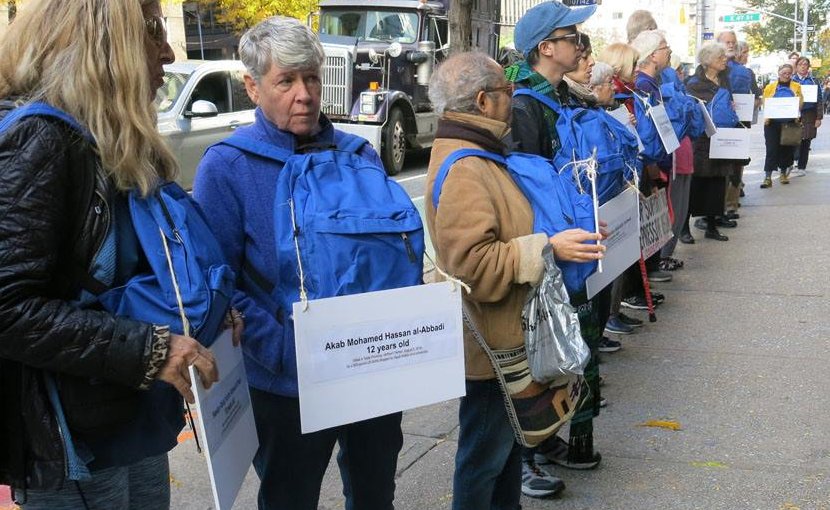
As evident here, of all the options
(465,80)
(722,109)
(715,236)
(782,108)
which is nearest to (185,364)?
(465,80)

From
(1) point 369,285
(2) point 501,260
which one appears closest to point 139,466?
(1) point 369,285

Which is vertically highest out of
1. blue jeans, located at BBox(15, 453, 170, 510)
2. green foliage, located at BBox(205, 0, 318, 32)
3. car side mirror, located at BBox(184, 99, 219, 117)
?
green foliage, located at BBox(205, 0, 318, 32)

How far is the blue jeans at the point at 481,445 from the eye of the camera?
2896mm

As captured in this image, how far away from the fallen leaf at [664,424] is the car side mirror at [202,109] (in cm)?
734

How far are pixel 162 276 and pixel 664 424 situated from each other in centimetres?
320

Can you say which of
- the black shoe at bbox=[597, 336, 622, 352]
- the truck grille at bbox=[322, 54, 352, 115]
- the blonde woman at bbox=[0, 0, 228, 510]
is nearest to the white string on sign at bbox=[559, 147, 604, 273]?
the blonde woman at bbox=[0, 0, 228, 510]

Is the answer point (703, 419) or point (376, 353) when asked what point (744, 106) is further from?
point (376, 353)

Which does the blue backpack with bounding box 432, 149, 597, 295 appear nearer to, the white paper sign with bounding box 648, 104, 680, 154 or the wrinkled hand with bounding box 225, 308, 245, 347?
the wrinkled hand with bounding box 225, 308, 245, 347

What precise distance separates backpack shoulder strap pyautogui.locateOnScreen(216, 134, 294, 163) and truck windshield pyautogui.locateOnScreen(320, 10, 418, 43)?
13819 millimetres

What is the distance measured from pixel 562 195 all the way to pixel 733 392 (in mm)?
2425

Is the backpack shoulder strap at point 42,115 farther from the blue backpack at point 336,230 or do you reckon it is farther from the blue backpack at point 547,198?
the blue backpack at point 547,198

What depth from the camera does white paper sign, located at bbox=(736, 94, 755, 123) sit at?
29.0ft

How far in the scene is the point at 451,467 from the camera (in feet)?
12.9

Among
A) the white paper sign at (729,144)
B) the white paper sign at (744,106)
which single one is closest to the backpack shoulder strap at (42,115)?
the white paper sign at (729,144)
